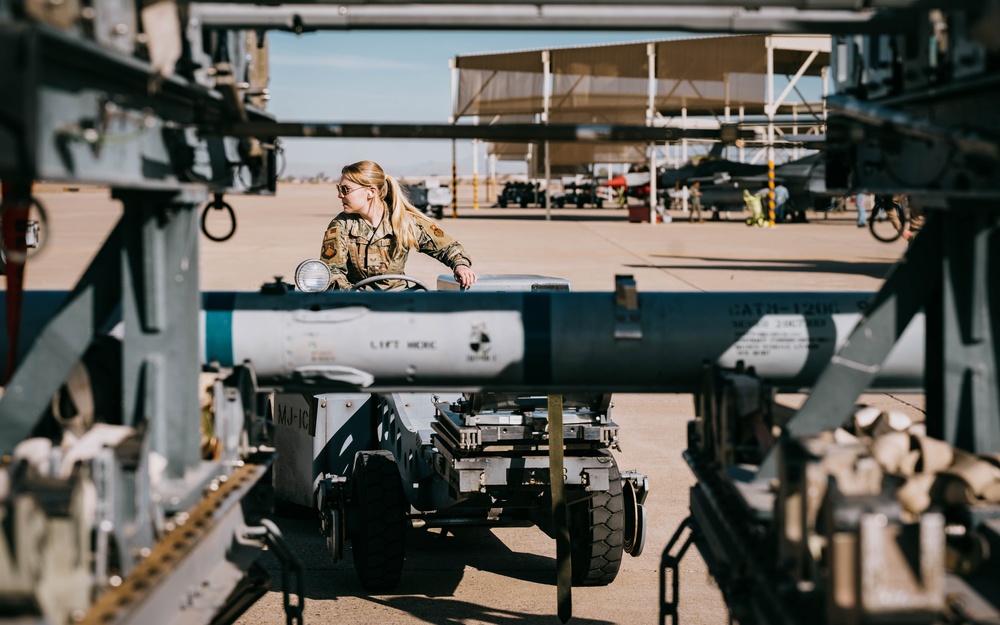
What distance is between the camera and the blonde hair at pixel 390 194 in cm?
683

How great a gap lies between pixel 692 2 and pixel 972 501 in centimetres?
164

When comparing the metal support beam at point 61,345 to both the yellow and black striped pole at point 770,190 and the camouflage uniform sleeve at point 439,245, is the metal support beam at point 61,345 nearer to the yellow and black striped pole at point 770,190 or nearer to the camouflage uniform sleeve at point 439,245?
the camouflage uniform sleeve at point 439,245

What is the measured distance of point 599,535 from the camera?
5832 mm

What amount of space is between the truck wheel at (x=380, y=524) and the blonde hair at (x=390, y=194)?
1.47 meters

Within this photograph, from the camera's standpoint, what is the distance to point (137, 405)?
A: 3.76 meters

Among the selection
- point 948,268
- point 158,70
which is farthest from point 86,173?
point 948,268

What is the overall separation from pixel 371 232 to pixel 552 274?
12616 millimetres

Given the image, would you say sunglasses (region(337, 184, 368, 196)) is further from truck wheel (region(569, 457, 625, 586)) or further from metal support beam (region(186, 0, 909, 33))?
metal support beam (region(186, 0, 909, 33))

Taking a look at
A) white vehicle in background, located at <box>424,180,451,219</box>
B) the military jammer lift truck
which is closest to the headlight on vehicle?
the military jammer lift truck

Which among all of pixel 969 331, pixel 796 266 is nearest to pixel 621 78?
pixel 796 266

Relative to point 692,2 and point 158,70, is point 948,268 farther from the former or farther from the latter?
point 158,70

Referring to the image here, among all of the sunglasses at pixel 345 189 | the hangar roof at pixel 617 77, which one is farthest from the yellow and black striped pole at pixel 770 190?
the sunglasses at pixel 345 189

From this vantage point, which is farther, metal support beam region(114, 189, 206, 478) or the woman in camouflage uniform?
the woman in camouflage uniform

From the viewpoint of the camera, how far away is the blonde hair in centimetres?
683
